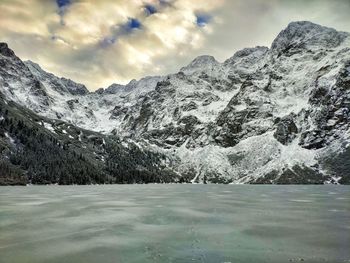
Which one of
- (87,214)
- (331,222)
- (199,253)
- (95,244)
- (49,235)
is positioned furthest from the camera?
(87,214)

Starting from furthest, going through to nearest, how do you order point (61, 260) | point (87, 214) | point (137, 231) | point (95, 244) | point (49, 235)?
point (87, 214), point (137, 231), point (49, 235), point (95, 244), point (61, 260)

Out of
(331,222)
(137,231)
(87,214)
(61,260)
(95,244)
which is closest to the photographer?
(61,260)

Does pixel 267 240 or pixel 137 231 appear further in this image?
pixel 137 231

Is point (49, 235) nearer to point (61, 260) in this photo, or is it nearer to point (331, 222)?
point (61, 260)

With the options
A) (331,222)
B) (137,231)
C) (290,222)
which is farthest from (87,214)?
(331,222)

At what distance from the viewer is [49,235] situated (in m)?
42.4

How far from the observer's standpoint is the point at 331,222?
172 feet

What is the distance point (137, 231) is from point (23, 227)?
13.3m

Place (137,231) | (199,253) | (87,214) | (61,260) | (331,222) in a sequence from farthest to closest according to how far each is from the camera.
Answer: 1. (87,214)
2. (331,222)
3. (137,231)
4. (199,253)
5. (61,260)

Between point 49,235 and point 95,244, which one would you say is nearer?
point 95,244

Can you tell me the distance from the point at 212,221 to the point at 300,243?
17.5 m

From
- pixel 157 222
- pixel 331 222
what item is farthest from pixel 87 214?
pixel 331 222

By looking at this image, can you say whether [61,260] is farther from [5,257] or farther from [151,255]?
[151,255]

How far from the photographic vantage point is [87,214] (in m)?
62.6
